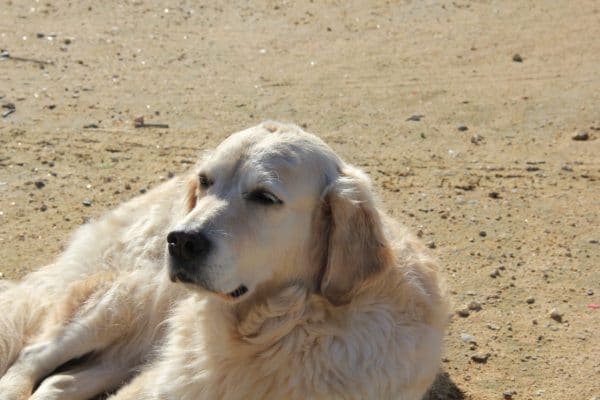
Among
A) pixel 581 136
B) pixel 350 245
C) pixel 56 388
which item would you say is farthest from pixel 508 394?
pixel 581 136

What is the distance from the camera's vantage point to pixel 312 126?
816cm

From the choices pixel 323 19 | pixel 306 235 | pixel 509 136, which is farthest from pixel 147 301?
pixel 323 19

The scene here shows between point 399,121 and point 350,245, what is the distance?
4611 mm

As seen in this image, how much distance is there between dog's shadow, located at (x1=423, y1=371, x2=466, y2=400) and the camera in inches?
185

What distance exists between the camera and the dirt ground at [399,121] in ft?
18.0

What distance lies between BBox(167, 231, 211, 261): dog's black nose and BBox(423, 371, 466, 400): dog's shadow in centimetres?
166

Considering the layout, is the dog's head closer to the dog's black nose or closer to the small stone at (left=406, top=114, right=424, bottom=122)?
the dog's black nose

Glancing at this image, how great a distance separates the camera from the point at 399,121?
8297 mm

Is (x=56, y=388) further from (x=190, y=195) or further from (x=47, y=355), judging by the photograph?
(x=190, y=195)

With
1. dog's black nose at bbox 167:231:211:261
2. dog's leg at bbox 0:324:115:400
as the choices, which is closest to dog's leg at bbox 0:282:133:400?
dog's leg at bbox 0:324:115:400

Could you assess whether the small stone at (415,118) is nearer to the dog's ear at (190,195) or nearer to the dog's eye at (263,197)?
the dog's ear at (190,195)

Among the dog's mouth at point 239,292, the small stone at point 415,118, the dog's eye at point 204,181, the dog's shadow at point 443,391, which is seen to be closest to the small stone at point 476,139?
the small stone at point 415,118

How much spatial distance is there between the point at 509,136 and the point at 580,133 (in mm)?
602

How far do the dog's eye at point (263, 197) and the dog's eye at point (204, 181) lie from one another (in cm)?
26
